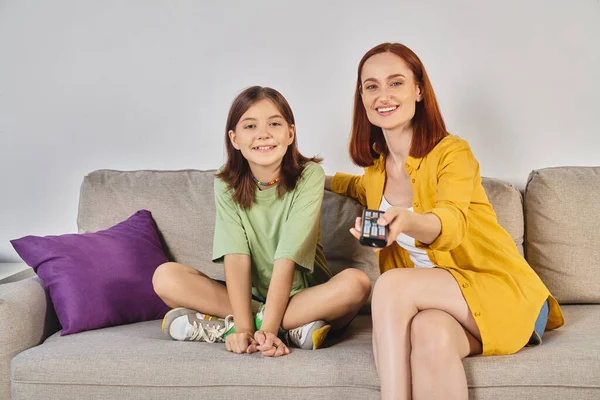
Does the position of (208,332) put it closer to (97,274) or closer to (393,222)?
(97,274)

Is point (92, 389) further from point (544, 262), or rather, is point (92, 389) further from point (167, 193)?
point (544, 262)

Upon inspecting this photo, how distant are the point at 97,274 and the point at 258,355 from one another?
0.59 m

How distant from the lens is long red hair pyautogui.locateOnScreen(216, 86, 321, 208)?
2.00 m

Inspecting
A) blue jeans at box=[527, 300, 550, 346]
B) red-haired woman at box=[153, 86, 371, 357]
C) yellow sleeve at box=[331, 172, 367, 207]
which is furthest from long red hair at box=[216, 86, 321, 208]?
blue jeans at box=[527, 300, 550, 346]

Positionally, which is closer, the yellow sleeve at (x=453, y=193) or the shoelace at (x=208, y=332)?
the yellow sleeve at (x=453, y=193)

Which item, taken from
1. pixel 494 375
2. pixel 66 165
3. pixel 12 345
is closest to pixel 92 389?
pixel 12 345

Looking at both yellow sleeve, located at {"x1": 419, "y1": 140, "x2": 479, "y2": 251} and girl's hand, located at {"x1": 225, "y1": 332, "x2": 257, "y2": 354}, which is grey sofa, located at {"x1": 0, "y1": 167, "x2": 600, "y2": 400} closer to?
girl's hand, located at {"x1": 225, "y1": 332, "x2": 257, "y2": 354}

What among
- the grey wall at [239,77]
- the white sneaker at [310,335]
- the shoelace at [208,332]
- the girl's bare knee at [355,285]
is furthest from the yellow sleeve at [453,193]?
the grey wall at [239,77]

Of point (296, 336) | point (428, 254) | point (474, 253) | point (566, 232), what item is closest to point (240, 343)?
point (296, 336)

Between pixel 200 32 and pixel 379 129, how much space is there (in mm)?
884

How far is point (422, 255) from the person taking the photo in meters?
1.83

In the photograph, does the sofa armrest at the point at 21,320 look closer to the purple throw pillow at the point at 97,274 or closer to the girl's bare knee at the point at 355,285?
the purple throw pillow at the point at 97,274

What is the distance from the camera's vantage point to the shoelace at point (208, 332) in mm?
1864

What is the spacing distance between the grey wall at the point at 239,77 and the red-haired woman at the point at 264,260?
54cm
